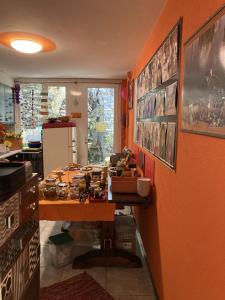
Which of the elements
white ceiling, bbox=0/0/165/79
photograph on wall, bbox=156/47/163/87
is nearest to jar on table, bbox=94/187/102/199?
photograph on wall, bbox=156/47/163/87

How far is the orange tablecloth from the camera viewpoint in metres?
2.10

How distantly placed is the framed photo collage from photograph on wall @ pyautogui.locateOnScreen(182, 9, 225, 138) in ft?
0.86

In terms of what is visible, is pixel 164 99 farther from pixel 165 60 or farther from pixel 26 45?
pixel 26 45

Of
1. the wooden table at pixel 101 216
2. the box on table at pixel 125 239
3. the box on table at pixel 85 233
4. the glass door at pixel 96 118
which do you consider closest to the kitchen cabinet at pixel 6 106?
the glass door at pixel 96 118

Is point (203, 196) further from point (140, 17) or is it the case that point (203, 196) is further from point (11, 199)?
point (140, 17)

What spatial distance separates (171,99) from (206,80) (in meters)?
0.61

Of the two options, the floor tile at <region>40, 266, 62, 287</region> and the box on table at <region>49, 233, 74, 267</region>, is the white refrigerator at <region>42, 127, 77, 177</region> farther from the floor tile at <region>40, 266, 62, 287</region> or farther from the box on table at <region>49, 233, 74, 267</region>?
the floor tile at <region>40, 266, 62, 287</region>

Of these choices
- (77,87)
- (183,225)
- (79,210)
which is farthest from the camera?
(77,87)

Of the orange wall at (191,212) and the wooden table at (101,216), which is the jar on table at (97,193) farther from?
the orange wall at (191,212)

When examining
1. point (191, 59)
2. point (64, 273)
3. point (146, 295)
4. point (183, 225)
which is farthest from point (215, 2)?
point (64, 273)

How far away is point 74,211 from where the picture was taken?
6.93 feet

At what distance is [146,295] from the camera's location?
219cm

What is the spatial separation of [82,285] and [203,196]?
1.68m

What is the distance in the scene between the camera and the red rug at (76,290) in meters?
2.14
